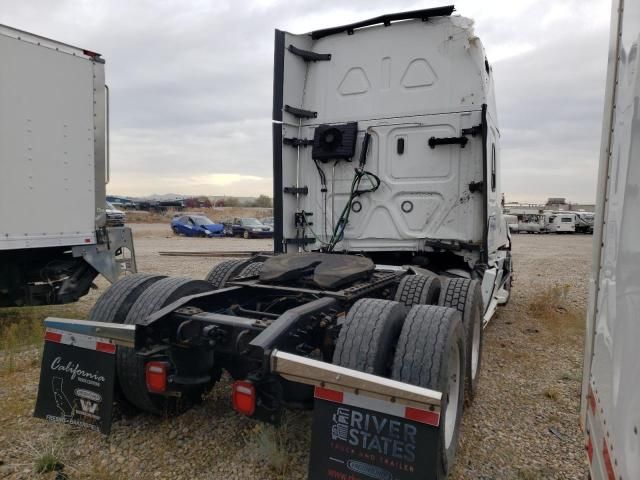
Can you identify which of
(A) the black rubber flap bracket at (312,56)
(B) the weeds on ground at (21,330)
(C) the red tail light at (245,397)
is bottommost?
(B) the weeds on ground at (21,330)

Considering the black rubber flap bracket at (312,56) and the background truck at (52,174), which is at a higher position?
the black rubber flap bracket at (312,56)

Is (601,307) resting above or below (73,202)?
below

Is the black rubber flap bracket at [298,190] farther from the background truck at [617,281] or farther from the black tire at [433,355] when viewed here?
the background truck at [617,281]

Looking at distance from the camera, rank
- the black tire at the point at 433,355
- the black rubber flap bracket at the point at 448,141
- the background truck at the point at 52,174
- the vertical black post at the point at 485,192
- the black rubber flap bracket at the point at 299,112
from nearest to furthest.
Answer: the black tire at the point at 433,355 < the vertical black post at the point at 485,192 < the black rubber flap bracket at the point at 448,141 < the background truck at the point at 52,174 < the black rubber flap bracket at the point at 299,112

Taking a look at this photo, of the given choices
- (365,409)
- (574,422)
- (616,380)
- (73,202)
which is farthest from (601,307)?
(73,202)

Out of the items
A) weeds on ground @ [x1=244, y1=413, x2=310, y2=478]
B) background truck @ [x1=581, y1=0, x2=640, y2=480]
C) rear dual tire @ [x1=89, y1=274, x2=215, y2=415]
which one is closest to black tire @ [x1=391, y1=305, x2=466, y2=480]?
background truck @ [x1=581, y1=0, x2=640, y2=480]

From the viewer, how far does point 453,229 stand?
5.36m

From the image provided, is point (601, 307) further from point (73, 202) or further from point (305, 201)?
point (73, 202)

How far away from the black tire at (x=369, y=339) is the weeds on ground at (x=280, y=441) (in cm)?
77

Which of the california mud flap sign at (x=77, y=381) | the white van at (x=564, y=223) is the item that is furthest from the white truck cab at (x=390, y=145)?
the white van at (x=564, y=223)

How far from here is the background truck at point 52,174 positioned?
5375mm

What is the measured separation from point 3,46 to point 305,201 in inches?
144

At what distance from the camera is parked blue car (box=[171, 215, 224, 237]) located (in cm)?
3000

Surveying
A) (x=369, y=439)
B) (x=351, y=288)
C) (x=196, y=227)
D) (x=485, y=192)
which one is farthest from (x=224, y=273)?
(x=196, y=227)
